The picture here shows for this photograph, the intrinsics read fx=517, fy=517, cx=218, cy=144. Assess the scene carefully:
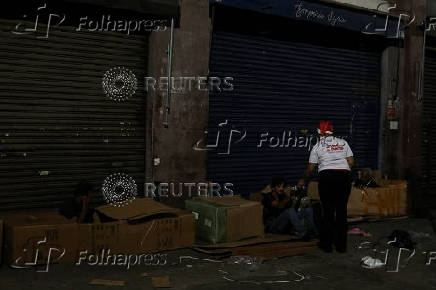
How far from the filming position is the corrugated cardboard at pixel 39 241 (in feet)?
18.8

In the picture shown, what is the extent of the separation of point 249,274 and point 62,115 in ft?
11.7

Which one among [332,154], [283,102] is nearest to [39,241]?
[332,154]

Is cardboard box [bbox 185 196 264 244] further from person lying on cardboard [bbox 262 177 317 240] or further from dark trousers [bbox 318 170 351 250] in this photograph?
dark trousers [bbox 318 170 351 250]

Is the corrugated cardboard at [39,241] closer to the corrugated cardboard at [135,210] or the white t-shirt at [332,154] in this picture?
the corrugated cardboard at [135,210]

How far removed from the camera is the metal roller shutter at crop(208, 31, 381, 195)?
30.0 feet

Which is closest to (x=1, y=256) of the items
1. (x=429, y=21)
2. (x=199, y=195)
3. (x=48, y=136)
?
(x=48, y=136)

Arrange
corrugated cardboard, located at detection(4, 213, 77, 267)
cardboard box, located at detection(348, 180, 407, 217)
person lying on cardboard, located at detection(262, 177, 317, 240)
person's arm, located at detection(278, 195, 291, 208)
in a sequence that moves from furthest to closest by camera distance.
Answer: cardboard box, located at detection(348, 180, 407, 217)
person's arm, located at detection(278, 195, 291, 208)
person lying on cardboard, located at detection(262, 177, 317, 240)
corrugated cardboard, located at detection(4, 213, 77, 267)

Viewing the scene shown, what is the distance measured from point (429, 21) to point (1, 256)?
996cm

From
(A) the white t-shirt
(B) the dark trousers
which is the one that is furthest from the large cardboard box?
(A) the white t-shirt

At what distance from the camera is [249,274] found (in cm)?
593

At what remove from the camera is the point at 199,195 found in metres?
8.60

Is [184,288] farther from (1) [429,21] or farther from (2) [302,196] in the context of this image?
(1) [429,21]

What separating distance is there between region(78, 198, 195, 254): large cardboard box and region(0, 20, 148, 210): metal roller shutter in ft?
3.64

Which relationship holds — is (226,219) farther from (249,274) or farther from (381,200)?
(381,200)
